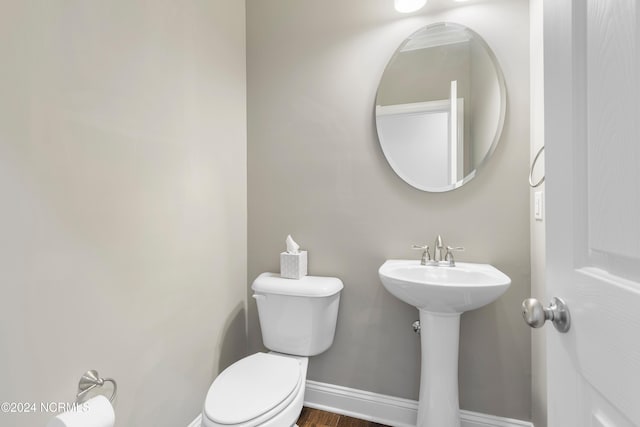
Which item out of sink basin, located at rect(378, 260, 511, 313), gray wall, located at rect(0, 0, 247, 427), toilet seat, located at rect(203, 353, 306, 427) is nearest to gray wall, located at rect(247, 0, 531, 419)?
sink basin, located at rect(378, 260, 511, 313)

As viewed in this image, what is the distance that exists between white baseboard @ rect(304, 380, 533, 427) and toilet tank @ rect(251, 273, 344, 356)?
32 centimetres

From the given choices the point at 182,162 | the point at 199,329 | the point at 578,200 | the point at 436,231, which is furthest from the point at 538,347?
the point at 182,162

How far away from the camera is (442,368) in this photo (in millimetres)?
1324

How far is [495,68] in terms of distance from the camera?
143cm

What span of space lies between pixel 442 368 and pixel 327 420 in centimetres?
70

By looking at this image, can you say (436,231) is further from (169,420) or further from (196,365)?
(169,420)

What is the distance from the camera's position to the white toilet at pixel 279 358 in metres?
1.07

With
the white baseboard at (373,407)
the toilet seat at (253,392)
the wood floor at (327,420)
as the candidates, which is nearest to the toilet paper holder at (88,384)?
the toilet seat at (253,392)

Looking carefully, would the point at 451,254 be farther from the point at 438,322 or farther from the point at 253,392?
the point at 253,392

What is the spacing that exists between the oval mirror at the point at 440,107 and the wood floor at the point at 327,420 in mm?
1251

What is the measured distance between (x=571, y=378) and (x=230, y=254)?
4.96ft

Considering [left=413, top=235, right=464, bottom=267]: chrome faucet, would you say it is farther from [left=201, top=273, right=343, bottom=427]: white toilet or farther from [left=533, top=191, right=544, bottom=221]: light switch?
[left=201, top=273, right=343, bottom=427]: white toilet

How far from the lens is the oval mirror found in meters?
1.45

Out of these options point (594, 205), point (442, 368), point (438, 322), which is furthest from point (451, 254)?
point (594, 205)
